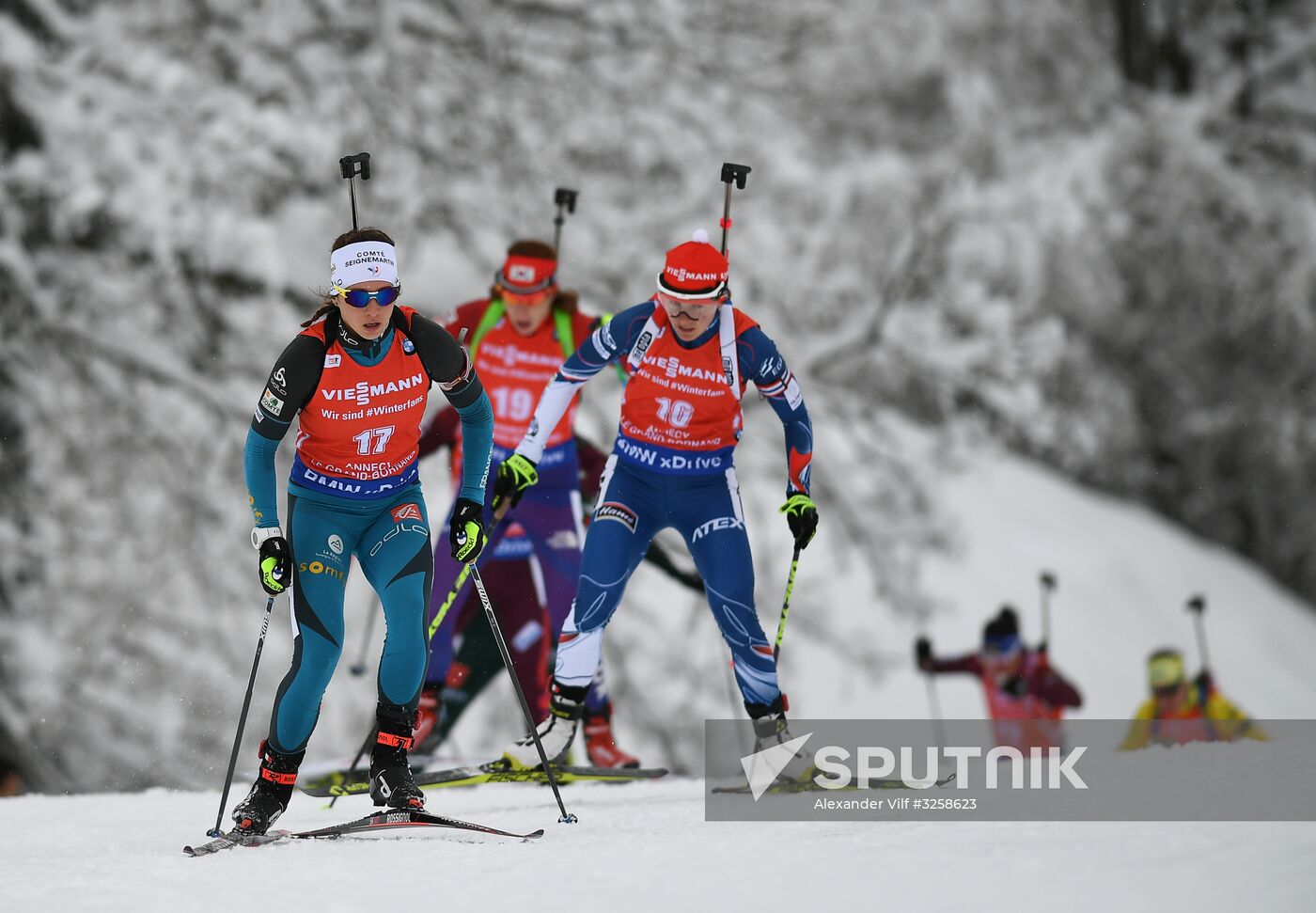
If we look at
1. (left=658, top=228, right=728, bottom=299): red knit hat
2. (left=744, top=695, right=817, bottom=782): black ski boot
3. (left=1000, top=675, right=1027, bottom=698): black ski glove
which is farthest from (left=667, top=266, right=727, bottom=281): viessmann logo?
(left=1000, top=675, right=1027, bottom=698): black ski glove

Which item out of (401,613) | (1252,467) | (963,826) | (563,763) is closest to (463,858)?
(401,613)

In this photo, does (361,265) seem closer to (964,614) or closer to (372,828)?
(372,828)

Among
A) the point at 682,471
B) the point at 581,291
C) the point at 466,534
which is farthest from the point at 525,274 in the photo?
the point at 581,291

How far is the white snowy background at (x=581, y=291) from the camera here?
10.3 meters

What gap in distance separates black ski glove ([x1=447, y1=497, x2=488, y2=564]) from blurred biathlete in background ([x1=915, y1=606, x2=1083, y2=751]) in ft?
16.1

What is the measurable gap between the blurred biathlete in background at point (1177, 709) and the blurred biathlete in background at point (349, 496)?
18.4 ft

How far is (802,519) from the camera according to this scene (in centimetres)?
588

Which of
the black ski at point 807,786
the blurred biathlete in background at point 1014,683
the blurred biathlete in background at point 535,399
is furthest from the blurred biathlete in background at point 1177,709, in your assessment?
the blurred biathlete in background at point 535,399

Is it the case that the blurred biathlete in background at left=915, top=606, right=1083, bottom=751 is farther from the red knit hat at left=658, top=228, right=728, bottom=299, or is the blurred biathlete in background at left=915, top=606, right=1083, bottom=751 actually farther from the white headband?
the white headband

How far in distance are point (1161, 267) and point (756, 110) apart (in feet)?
28.6

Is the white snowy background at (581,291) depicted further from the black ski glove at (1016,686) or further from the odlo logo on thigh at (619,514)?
the black ski glove at (1016,686)

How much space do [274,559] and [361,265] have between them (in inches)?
41.0

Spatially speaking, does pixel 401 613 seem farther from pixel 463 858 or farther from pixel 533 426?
pixel 533 426

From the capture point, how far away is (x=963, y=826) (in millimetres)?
4656
